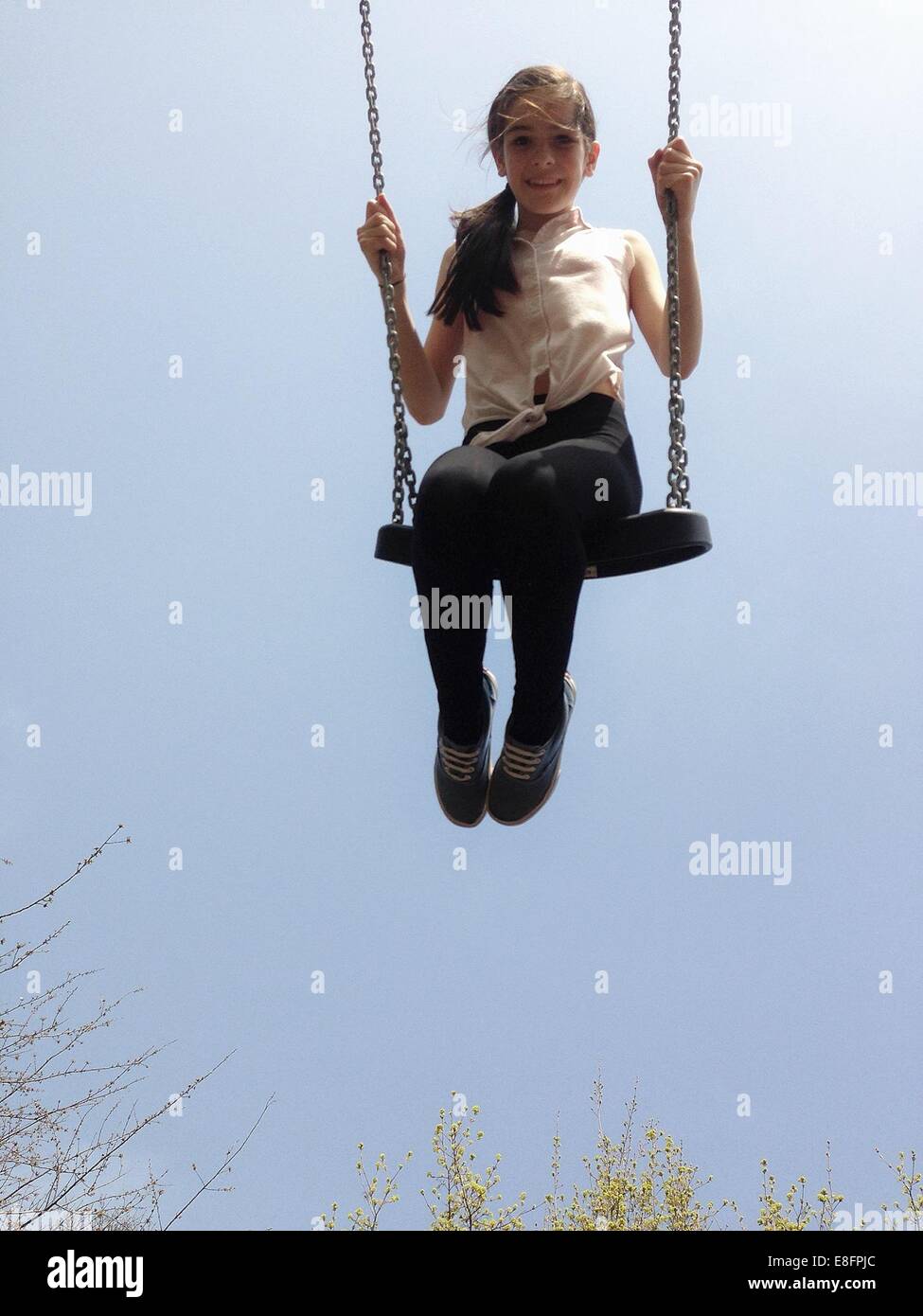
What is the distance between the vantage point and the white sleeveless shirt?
359cm

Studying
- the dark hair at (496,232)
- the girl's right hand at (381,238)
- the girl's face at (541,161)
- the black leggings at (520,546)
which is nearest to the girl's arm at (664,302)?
the girl's face at (541,161)

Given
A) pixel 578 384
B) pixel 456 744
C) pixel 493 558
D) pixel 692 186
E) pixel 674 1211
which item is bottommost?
pixel 674 1211

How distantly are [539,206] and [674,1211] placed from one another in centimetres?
844

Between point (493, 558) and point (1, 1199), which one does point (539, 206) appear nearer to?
point (493, 558)

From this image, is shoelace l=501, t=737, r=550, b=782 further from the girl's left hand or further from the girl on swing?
the girl's left hand

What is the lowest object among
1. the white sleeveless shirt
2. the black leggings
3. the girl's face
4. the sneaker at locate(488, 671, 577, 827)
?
the sneaker at locate(488, 671, 577, 827)

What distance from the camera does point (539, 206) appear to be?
3859mm

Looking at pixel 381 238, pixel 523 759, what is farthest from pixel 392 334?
pixel 523 759

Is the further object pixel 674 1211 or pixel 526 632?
pixel 674 1211

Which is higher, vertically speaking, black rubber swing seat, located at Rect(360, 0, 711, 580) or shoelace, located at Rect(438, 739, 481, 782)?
black rubber swing seat, located at Rect(360, 0, 711, 580)

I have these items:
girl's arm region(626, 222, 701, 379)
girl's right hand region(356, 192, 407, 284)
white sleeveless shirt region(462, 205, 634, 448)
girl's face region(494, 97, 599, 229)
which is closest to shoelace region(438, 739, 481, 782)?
white sleeveless shirt region(462, 205, 634, 448)

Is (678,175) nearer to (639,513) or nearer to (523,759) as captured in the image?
(639,513)

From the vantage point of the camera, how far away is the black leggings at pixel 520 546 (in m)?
3.21
